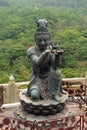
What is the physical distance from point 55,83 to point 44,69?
402 millimetres

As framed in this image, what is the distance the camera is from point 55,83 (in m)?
6.99

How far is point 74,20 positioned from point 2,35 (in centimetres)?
1223

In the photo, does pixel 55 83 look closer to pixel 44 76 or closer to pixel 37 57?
pixel 44 76

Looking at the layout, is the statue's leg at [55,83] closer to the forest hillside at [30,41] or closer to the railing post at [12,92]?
the forest hillside at [30,41]

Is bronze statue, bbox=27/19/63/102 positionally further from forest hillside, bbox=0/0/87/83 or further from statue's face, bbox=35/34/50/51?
forest hillside, bbox=0/0/87/83

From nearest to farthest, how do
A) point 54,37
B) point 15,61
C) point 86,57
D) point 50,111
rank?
point 50,111 < point 15,61 < point 86,57 < point 54,37

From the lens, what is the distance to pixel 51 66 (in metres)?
7.07

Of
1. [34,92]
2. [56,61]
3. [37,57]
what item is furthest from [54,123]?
[37,57]

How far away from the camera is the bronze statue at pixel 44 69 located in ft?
22.6

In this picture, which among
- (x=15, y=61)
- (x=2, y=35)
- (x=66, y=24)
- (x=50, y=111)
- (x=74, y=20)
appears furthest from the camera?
(x=74, y=20)

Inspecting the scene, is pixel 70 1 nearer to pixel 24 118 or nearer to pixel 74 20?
pixel 74 20

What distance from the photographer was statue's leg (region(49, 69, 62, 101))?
694 cm

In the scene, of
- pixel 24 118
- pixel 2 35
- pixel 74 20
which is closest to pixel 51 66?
pixel 24 118

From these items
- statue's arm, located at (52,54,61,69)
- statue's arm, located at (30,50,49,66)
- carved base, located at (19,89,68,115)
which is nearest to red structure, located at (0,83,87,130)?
carved base, located at (19,89,68,115)
